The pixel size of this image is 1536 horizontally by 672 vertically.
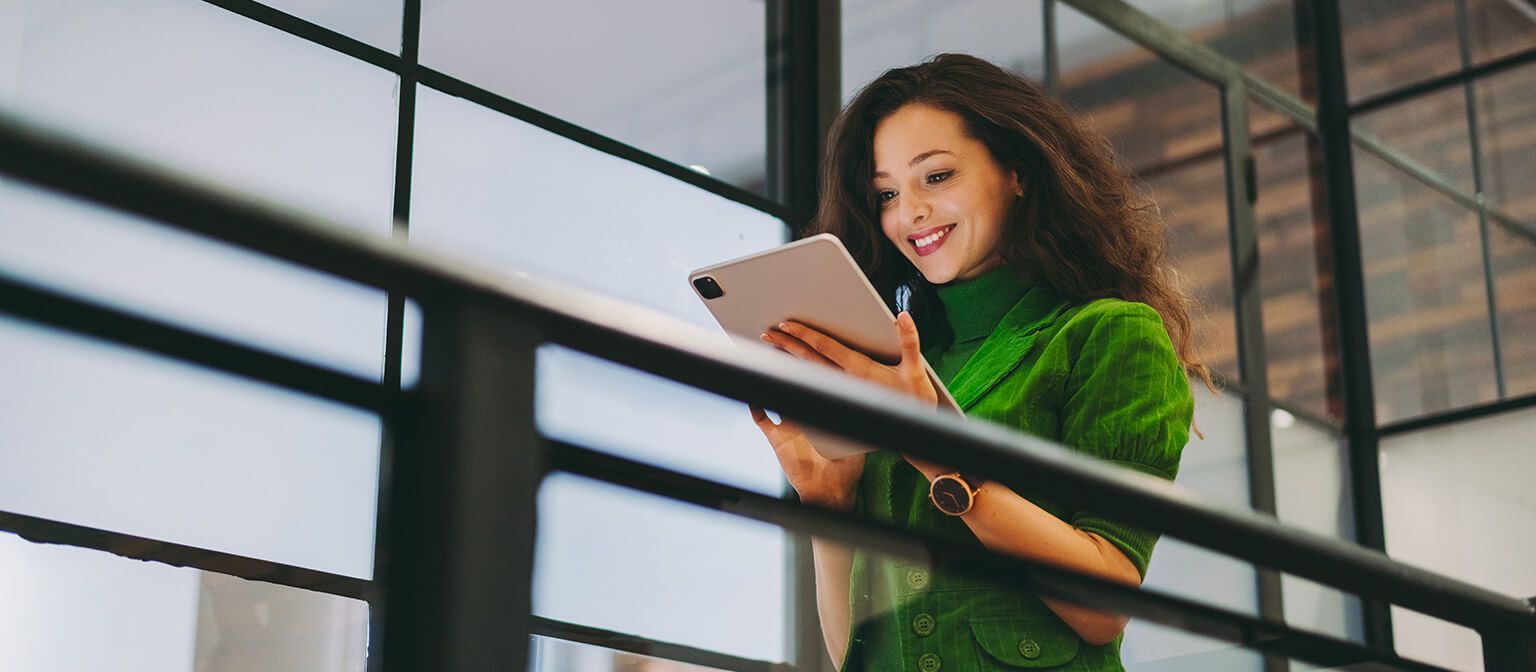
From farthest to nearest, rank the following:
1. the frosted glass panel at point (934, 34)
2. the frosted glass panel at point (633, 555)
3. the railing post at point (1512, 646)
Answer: the frosted glass panel at point (934, 34), the railing post at point (1512, 646), the frosted glass panel at point (633, 555)

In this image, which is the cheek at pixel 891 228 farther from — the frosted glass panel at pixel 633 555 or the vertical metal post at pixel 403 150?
the vertical metal post at pixel 403 150

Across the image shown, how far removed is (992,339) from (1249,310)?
3624 mm

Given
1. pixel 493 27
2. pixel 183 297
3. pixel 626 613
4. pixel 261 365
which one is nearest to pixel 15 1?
pixel 183 297

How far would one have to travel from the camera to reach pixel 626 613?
898 millimetres

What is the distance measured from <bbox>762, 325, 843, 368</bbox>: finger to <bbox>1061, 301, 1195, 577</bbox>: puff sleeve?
0.69 ft

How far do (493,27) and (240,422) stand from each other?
101 centimetres

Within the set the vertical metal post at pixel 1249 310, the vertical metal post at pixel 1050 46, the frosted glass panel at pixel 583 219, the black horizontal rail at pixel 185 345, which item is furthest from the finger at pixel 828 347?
the vertical metal post at pixel 1249 310

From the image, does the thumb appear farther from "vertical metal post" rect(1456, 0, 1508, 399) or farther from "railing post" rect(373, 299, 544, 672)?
"vertical metal post" rect(1456, 0, 1508, 399)

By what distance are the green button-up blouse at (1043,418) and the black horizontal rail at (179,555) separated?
1332mm

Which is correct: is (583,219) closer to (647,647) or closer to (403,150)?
(403,150)

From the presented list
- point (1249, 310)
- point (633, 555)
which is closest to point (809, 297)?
point (633, 555)

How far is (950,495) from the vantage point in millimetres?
1275

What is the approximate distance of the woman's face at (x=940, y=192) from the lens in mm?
1612

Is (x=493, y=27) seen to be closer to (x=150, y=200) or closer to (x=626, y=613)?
(x=626, y=613)
